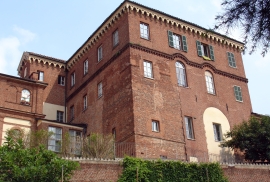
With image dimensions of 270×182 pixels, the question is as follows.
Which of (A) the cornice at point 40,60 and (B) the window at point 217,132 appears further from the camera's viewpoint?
(A) the cornice at point 40,60

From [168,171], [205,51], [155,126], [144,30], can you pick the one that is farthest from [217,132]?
[168,171]

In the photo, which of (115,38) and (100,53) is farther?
(100,53)

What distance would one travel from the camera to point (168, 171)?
2428 cm

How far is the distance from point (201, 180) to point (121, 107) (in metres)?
8.12

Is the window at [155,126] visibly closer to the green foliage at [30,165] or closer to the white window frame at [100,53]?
the white window frame at [100,53]

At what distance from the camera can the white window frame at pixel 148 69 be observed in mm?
31047

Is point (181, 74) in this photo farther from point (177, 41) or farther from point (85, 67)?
point (85, 67)

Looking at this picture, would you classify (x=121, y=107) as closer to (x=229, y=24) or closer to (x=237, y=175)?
(x=237, y=175)

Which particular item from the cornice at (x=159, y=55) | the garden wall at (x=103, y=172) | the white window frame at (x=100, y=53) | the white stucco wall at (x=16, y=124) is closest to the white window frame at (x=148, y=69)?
the cornice at (x=159, y=55)

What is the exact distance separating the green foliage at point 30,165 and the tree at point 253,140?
1465cm

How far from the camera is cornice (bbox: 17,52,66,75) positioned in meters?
38.8

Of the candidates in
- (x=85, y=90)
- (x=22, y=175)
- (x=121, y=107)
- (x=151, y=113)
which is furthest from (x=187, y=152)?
(x=22, y=175)

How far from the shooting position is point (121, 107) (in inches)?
1190

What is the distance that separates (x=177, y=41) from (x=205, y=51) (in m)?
3.28
